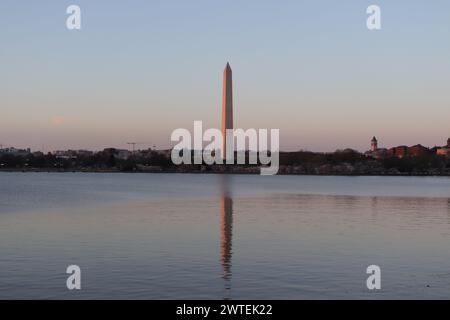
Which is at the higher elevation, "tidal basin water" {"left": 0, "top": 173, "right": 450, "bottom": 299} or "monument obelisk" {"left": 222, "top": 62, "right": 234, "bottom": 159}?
"monument obelisk" {"left": 222, "top": 62, "right": 234, "bottom": 159}

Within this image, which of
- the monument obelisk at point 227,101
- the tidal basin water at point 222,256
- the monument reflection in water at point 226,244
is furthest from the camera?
the monument obelisk at point 227,101

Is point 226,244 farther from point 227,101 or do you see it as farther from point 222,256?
point 227,101

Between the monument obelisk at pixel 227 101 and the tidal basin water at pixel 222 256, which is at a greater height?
the monument obelisk at pixel 227 101

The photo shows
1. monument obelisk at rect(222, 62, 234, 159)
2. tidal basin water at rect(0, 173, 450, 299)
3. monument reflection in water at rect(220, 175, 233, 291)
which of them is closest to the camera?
tidal basin water at rect(0, 173, 450, 299)

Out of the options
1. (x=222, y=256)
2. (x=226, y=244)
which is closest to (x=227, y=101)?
(x=226, y=244)

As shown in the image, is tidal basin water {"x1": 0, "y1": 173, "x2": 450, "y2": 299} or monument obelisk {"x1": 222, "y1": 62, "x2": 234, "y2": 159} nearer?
tidal basin water {"x1": 0, "y1": 173, "x2": 450, "y2": 299}

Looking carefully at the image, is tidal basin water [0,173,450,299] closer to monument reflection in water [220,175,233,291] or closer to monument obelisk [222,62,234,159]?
monument reflection in water [220,175,233,291]

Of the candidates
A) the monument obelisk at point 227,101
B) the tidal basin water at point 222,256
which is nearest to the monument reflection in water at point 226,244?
the tidal basin water at point 222,256

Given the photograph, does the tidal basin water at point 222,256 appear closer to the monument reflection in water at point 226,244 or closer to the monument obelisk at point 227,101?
the monument reflection in water at point 226,244

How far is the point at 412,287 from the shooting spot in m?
16.2

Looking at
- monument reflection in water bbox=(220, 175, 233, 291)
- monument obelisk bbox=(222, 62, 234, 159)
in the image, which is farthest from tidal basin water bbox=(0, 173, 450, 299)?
monument obelisk bbox=(222, 62, 234, 159)
